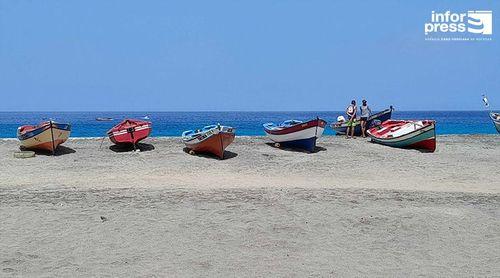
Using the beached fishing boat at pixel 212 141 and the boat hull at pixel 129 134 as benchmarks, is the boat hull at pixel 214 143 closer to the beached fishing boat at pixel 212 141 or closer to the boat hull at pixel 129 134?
the beached fishing boat at pixel 212 141

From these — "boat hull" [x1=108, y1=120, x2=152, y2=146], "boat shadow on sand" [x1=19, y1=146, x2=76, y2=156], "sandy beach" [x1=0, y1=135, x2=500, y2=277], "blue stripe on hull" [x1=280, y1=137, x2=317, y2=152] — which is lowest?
"sandy beach" [x1=0, y1=135, x2=500, y2=277]

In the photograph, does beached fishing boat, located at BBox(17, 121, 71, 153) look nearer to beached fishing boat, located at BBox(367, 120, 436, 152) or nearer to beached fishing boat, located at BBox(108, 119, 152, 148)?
beached fishing boat, located at BBox(108, 119, 152, 148)

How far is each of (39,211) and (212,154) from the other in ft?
24.4

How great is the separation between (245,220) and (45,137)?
9582mm

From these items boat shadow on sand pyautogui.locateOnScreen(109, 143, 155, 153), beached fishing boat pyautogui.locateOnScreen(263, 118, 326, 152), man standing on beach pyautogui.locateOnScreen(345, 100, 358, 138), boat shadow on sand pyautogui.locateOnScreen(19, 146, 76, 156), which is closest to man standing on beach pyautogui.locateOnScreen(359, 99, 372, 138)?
man standing on beach pyautogui.locateOnScreen(345, 100, 358, 138)

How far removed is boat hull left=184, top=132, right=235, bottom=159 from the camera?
15.6m

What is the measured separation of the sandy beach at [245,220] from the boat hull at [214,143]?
3.47 ft

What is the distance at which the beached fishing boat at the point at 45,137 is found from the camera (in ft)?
52.6

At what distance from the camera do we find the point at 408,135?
18.2 m

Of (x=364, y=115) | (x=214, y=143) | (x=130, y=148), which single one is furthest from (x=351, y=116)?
(x=130, y=148)

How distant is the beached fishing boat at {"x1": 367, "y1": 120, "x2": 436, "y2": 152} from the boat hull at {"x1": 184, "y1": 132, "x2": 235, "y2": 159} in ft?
20.7

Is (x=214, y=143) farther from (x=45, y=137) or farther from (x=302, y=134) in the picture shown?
(x=45, y=137)

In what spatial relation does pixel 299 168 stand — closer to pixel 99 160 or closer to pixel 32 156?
pixel 99 160

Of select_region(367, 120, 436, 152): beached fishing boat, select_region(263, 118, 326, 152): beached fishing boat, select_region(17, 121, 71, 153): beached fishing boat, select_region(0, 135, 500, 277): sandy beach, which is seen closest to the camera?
select_region(0, 135, 500, 277): sandy beach
